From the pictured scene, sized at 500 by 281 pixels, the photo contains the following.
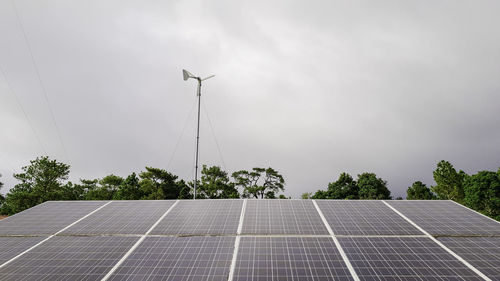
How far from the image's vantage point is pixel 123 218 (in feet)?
33.6

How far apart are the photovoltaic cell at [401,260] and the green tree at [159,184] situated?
174 feet

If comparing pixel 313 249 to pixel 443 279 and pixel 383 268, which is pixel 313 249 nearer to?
pixel 383 268

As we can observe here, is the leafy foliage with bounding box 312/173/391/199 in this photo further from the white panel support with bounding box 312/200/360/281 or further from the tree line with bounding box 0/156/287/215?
the white panel support with bounding box 312/200/360/281

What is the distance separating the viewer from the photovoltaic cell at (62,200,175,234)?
9.28 meters

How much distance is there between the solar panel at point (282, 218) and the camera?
8867 millimetres

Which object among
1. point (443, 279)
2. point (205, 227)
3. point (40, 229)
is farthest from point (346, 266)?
point (40, 229)

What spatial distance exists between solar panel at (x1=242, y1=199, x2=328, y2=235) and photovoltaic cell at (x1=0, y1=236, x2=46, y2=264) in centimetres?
743

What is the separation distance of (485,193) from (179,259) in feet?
182

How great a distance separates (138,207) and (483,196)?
55.6 m

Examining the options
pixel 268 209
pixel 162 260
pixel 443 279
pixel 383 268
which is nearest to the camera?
pixel 443 279

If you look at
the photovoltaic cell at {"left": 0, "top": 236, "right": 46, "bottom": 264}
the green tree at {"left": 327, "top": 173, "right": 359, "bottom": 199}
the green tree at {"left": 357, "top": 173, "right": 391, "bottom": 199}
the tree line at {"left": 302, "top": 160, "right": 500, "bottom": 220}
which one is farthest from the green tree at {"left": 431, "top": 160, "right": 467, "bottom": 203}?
the photovoltaic cell at {"left": 0, "top": 236, "right": 46, "bottom": 264}

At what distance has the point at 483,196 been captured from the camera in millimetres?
42719

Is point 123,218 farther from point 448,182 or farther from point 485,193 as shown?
point 448,182

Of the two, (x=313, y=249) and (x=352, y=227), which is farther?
(x=352, y=227)
